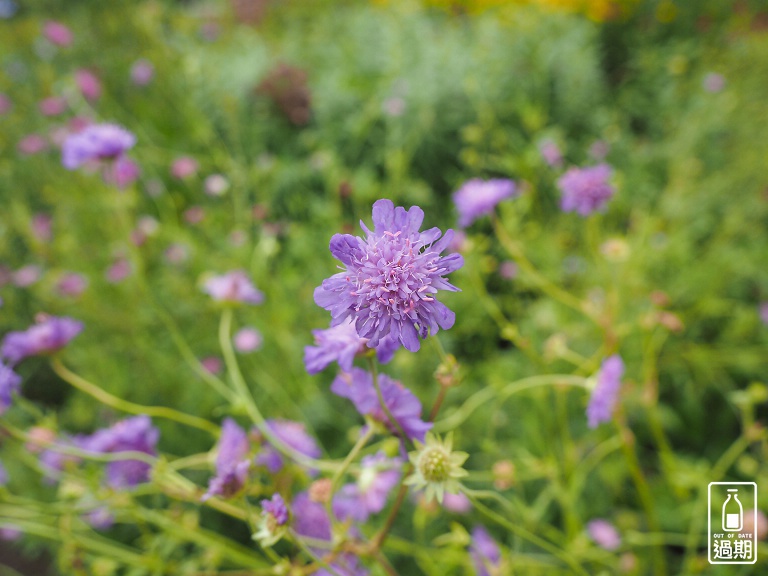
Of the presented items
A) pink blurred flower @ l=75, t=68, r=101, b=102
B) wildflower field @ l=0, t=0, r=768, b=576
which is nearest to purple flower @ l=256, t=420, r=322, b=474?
wildflower field @ l=0, t=0, r=768, b=576

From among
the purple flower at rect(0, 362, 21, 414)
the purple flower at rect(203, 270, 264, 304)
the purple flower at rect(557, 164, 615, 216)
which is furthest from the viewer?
the purple flower at rect(557, 164, 615, 216)

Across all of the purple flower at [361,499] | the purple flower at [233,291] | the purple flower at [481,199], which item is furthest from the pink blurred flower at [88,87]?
the purple flower at [361,499]

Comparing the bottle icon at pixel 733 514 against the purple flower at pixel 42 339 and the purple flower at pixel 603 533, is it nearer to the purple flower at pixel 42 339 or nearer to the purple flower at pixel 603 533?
the purple flower at pixel 603 533

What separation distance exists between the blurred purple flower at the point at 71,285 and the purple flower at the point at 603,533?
148 cm

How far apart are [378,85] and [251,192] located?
0.80m

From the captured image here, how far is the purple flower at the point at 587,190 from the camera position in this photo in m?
1.07

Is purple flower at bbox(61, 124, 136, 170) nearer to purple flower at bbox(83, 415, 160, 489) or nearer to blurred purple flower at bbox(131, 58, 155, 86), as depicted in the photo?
purple flower at bbox(83, 415, 160, 489)

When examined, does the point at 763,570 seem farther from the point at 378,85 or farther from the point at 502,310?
the point at 378,85

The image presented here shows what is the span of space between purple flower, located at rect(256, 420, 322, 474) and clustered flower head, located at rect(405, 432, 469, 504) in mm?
351

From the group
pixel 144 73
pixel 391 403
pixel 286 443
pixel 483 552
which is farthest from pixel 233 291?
pixel 144 73

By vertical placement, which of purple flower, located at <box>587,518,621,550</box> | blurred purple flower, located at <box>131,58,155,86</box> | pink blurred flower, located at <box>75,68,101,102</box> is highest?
blurred purple flower, located at <box>131,58,155,86</box>

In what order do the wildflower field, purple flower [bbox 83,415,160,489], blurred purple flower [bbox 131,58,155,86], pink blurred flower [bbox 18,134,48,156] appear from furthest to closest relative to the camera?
blurred purple flower [bbox 131,58,155,86], pink blurred flower [bbox 18,134,48,156], purple flower [bbox 83,415,160,489], the wildflower field

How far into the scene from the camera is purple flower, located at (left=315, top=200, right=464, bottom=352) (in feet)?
1.46

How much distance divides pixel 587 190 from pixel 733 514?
0.63 m
